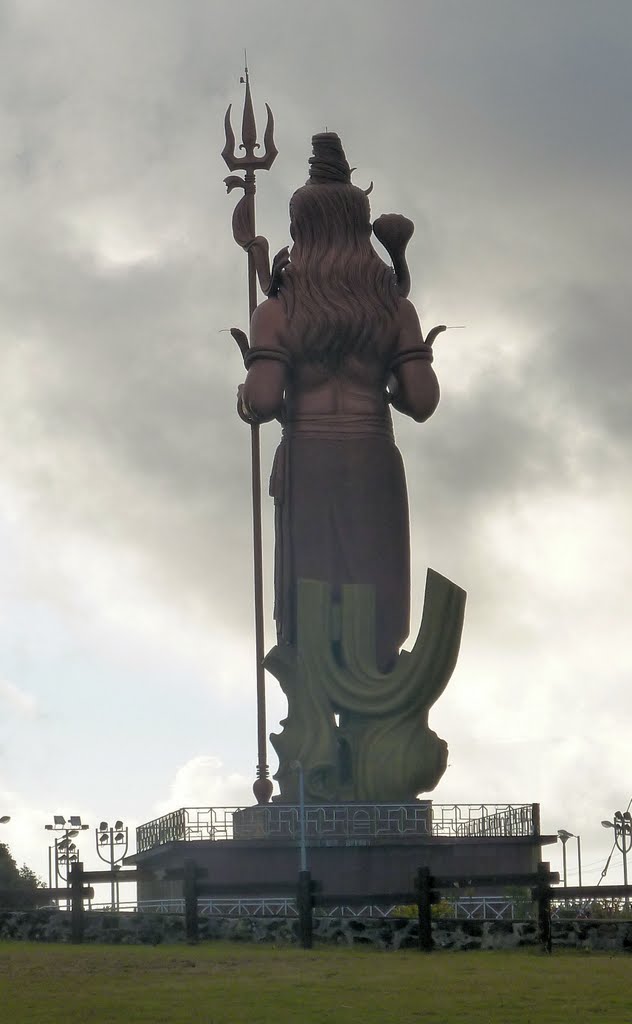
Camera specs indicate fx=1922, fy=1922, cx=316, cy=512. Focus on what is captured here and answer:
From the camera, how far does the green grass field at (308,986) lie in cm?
1478

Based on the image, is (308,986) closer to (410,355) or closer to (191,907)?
(191,907)

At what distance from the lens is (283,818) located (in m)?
30.1

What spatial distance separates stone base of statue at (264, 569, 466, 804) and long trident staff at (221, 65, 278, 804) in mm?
1640

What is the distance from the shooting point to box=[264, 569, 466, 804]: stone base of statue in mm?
30453

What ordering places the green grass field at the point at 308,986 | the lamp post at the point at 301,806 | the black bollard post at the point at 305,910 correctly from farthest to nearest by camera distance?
the lamp post at the point at 301,806 → the black bollard post at the point at 305,910 → the green grass field at the point at 308,986

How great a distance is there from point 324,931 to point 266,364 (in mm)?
12704

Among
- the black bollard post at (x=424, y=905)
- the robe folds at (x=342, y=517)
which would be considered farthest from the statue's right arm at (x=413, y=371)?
the black bollard post at (x=424, y=905)

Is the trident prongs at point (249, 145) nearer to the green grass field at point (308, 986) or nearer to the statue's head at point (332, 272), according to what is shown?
the statue's head at point (332, 272)

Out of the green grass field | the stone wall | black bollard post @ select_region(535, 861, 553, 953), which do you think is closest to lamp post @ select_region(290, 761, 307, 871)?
the stone wall

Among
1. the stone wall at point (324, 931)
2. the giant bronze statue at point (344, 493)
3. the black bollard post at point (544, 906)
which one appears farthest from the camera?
the giant bronze statue at point (344, 493)

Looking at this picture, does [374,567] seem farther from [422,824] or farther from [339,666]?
[422,824]

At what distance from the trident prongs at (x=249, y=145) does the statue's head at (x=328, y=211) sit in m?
Result: 3.16

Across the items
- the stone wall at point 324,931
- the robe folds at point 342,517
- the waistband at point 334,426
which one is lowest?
the stone wall at point 324,931

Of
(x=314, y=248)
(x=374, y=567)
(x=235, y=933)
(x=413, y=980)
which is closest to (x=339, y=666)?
(x=374, y=567)
